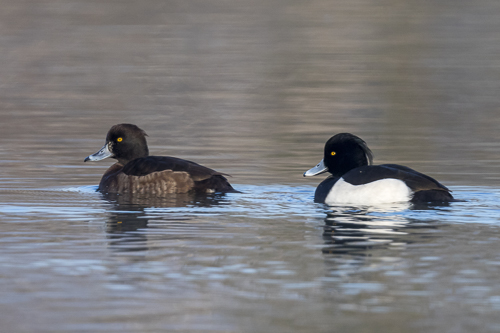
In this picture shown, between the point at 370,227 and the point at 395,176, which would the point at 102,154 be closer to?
the point at 395,176

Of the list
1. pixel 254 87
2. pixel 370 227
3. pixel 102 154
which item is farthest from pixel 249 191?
pixel 254 87

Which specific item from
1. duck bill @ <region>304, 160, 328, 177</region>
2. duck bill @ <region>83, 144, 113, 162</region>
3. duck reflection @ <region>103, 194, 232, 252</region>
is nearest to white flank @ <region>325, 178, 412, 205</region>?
duck bill @ <region>304, 160, 328, 177</region>

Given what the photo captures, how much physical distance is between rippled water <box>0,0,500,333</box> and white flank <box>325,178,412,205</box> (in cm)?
25

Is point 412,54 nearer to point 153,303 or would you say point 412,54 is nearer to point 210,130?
point 210,130

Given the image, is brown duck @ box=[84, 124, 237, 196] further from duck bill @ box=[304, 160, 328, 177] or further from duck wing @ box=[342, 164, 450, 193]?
duck wing @ box=[342, 164, 450, 193]

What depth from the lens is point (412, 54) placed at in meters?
26.6

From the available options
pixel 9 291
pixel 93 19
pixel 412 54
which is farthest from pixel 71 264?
pixel 93 19

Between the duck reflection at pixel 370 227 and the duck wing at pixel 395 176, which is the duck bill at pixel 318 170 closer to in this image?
the duck wing at pixel 395 176

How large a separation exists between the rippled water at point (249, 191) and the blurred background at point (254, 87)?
0.08 metres

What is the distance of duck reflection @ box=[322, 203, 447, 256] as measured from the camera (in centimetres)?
689

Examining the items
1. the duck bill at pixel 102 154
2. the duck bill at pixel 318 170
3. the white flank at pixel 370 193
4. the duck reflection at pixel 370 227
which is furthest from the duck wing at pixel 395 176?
the duck bill at pixel 102 154

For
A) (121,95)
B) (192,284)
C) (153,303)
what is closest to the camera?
(153,303)

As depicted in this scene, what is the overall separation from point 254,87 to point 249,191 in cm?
1138

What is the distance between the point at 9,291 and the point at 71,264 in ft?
2.39
